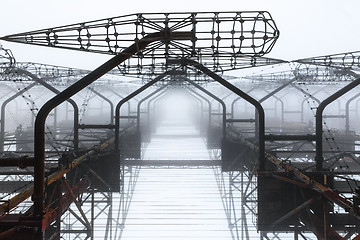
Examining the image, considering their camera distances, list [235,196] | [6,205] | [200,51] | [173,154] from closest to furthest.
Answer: [6,205] → [200,51] → [235,196] → [173,154]

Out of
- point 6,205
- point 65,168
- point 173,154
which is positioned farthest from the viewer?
point 173,154

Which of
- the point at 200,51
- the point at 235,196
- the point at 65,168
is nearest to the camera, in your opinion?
the point at 200,51

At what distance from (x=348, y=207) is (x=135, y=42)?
5.92 m

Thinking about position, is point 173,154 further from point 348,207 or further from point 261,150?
point 348,207

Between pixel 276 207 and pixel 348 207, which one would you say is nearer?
pixel 348 207

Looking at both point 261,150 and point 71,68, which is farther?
point 71,68

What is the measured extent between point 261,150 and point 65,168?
22.4ft

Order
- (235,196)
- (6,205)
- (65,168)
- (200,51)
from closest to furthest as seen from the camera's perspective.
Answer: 1. (6,205)
2. (200,51)
3. (65,168)
4. (235,196)

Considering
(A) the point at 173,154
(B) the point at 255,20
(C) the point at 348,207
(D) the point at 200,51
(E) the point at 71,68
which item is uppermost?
(E) the point at 71,68

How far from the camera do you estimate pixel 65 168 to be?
30.2 ft

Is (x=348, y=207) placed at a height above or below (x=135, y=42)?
below

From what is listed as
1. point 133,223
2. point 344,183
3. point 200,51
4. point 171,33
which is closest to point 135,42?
point 171,33

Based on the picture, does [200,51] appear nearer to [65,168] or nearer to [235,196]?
[65,168]

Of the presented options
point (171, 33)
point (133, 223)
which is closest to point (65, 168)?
point (171, 33)
